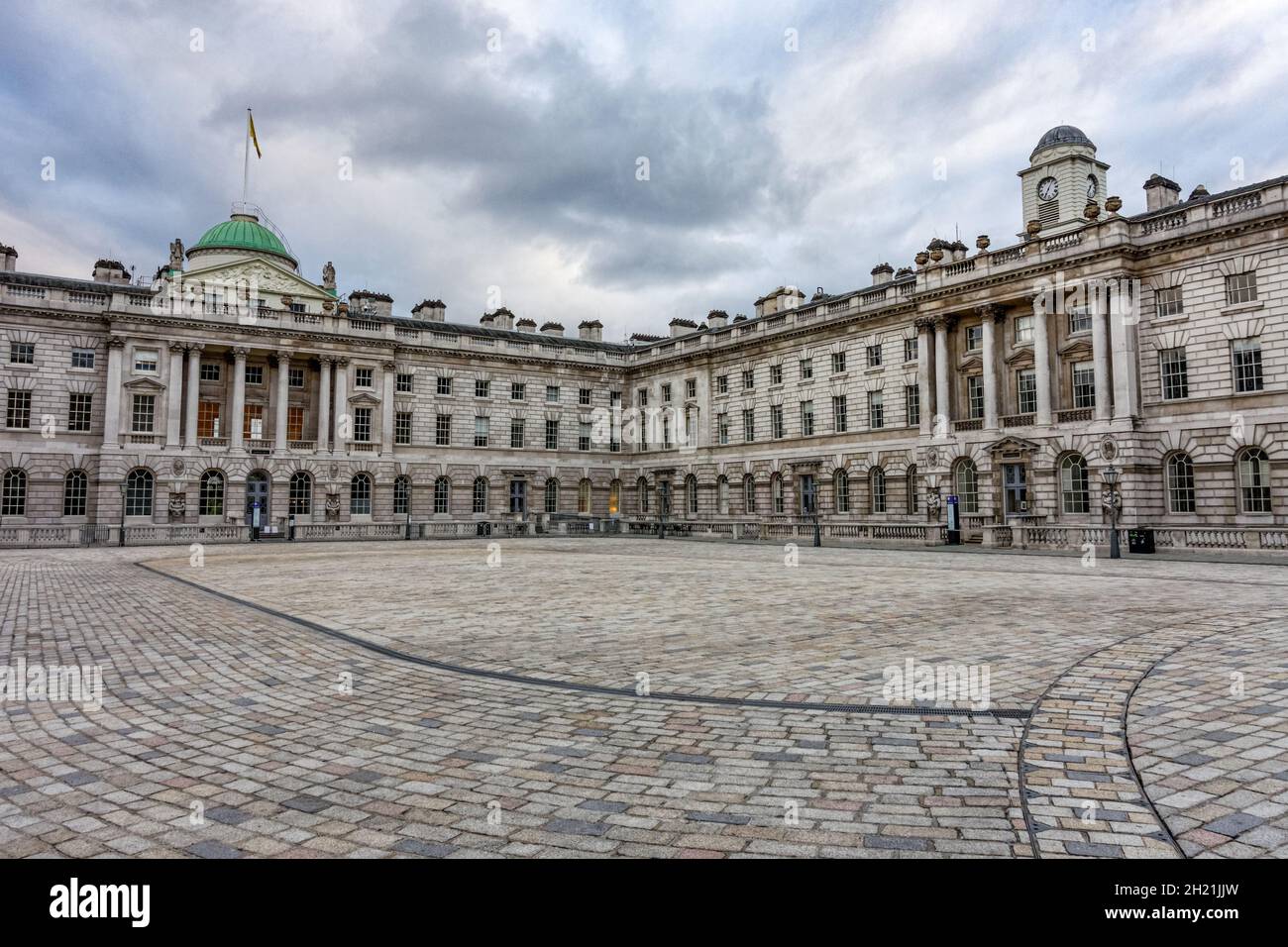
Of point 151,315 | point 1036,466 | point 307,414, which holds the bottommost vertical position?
point 1036,466

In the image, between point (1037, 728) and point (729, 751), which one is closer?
point (729, 751)

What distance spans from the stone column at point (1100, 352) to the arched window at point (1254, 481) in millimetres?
5250

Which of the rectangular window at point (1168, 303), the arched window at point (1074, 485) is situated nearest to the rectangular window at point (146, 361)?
the arched window at point (1074, 485)

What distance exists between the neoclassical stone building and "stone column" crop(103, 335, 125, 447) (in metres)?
Result: 0.12

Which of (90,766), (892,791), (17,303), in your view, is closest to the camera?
(892,791)

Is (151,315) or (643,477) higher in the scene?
(151,315)

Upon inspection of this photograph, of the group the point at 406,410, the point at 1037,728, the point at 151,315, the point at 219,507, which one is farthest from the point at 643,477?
the point at 1037,728

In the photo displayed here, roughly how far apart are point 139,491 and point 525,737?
1923 inches

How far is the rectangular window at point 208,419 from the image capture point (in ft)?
157

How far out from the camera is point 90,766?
5.02 metres

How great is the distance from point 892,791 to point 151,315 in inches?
2062

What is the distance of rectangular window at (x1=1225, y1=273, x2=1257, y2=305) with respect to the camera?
3105cm

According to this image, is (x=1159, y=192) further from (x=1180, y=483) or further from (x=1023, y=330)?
(x=1180, y=483)
